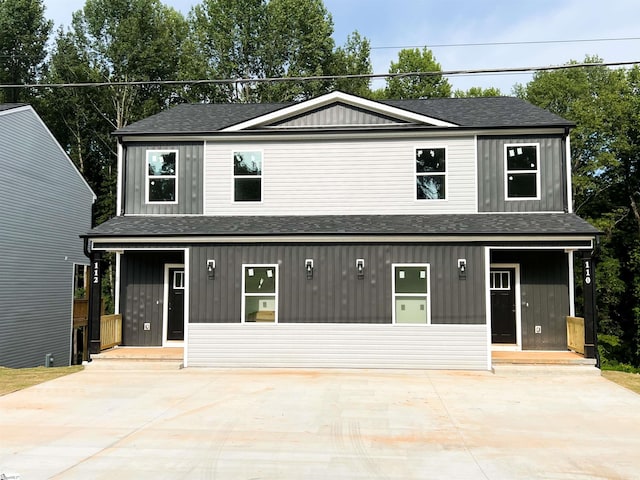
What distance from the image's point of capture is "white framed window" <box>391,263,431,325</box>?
41.8ft

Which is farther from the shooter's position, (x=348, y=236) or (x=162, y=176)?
(x=162, y=176)

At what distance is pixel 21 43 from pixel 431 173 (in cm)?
2997

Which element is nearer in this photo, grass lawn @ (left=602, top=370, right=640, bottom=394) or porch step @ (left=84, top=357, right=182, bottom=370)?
grass lawn @ (left=602, top=370, right=640, bottom=394)

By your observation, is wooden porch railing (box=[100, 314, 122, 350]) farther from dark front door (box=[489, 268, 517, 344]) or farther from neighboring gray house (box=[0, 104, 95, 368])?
dark front door (box=[489, 268, 517, 344])

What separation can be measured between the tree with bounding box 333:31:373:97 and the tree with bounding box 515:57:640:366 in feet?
39.1

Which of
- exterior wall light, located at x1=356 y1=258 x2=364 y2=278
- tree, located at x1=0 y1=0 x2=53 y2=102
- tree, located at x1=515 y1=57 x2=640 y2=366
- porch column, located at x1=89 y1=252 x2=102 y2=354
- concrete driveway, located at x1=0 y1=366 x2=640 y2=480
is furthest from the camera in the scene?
tree, located at x1=0 y1=0 x2=53 y2=102

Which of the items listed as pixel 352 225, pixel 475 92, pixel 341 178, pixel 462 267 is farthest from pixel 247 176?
pixel 475 92

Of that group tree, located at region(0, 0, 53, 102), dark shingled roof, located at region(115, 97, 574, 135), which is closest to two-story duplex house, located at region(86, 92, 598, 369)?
dark shingled roof, located at region(115, 97, 574, 135)

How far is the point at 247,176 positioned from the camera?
14.5 m

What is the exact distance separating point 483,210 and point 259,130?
615 cm

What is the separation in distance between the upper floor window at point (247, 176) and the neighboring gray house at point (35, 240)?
28.3 feet

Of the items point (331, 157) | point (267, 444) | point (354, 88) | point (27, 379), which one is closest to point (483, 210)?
point (331, 157)

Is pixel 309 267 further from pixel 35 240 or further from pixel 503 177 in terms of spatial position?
pixel 35 240

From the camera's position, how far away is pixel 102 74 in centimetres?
3175
